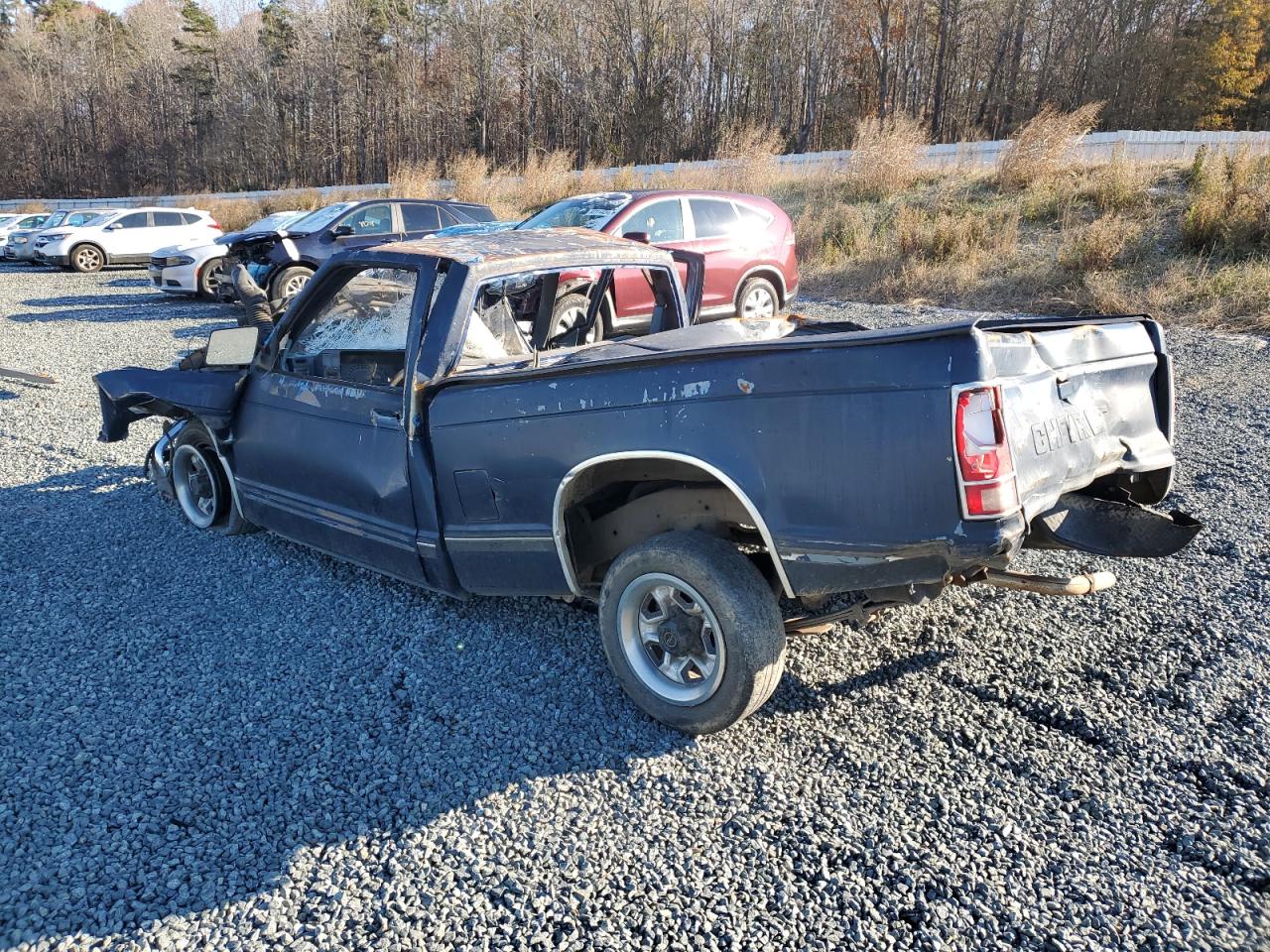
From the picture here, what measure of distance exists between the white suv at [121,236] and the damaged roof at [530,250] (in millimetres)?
20246

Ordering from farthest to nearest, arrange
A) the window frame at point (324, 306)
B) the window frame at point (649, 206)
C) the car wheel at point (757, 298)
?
the car wheel at point (757, 298)
the window frame at point (649, 206)
the window frame at point (324, 306)

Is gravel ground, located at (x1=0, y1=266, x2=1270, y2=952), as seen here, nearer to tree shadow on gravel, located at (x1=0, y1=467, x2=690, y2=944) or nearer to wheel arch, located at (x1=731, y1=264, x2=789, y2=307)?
tree shadow on gravel, located at (x1=0, y1=467, x2=690, y2=944)

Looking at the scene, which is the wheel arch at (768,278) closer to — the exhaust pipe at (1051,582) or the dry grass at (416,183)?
the exhaust pipe at (1051,582)

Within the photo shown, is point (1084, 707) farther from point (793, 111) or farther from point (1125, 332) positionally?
point (793, 111)

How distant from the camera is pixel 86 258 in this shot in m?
22.3

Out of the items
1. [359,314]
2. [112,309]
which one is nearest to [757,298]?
[359,314]

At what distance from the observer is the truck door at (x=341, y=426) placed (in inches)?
155

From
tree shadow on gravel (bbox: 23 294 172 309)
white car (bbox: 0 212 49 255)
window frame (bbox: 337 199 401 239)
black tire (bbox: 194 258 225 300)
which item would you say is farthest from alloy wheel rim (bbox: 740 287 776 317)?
white car (bbox: 0 212 49 255)

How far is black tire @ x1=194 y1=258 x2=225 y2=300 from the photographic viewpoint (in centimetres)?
1565

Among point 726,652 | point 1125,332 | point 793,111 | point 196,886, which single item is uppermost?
point 793,111

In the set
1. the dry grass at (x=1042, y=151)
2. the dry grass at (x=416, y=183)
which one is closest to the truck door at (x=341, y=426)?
the dry grass at (x=1042, y=151)

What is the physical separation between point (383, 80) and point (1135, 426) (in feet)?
177

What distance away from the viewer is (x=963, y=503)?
260 centimetres

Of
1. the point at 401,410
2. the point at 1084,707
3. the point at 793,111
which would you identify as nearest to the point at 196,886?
the point at 401,410
